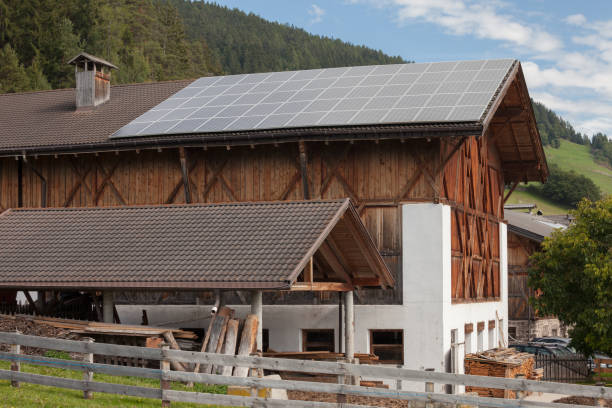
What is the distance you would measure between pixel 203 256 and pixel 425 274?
304 inches

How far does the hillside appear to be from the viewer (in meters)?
81.0

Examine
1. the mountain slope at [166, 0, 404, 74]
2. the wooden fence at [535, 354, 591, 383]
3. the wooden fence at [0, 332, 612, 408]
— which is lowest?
the wooden fence at [535, 354, 591, 383]

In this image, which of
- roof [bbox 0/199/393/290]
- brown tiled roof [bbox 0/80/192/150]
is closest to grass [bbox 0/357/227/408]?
roof [bbox 0/199/393/290]

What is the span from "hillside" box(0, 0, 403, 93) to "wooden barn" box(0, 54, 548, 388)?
4614 centimetres

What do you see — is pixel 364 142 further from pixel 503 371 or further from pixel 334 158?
pixel 503 371

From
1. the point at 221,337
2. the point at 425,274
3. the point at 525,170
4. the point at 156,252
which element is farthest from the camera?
the point at 525,170

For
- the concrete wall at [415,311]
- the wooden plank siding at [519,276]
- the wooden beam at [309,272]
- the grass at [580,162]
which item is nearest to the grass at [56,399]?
the wooden beam at [309,272]

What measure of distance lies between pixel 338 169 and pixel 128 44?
7482 cm

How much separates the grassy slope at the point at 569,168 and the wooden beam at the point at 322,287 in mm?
114392

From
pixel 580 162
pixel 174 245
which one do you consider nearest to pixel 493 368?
pixel 174 245

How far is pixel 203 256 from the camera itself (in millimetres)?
21781

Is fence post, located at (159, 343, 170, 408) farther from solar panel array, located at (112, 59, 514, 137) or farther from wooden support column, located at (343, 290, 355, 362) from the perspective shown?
solar panel array, located at (112, 59, 514, 137)

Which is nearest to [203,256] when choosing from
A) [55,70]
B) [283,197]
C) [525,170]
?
[283,197]

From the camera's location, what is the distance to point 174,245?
2267cm
